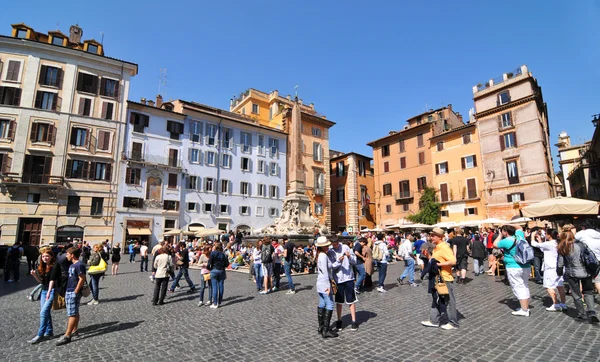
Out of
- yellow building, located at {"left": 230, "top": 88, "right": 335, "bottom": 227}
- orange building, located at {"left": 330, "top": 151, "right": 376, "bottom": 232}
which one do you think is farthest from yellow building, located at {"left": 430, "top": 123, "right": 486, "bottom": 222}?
yellow building, located at {"left": 230, "top": 88, "right": 335, "bottom": 227}

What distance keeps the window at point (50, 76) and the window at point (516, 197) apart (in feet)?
133

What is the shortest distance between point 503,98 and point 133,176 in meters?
35.4

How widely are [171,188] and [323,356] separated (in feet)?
94.1

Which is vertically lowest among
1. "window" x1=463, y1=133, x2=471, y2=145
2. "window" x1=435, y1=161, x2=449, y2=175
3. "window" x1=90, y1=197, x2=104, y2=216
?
"window" x1=90, y1=197, x2=104, y2=216

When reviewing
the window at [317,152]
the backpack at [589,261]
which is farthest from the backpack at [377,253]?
the window at [317,152]

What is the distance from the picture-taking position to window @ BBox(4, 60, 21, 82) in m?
25.9

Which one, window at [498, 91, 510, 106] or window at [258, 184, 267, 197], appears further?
window at [258, 184, 267, 197]

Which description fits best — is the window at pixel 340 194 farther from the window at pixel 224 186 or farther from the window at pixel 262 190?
the window at pixel 224 186

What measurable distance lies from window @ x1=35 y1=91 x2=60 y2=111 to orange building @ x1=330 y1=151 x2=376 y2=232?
31.0 meters

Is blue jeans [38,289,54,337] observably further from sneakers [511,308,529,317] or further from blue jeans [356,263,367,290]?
sneakers [511,308,529,317]

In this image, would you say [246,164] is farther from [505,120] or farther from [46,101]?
[505,120]

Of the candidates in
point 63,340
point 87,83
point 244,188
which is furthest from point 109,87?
point 63,340

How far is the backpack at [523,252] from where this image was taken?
20.0 feet

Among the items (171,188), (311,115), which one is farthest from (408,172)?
(171,188)
